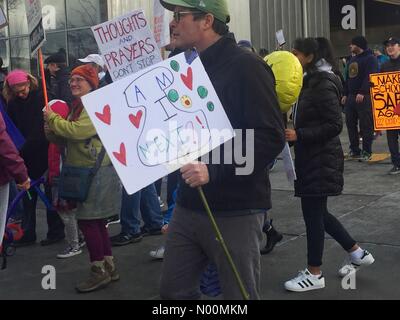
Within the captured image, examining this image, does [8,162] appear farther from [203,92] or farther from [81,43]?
[81,43]

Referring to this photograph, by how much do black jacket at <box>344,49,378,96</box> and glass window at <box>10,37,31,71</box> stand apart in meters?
8.28

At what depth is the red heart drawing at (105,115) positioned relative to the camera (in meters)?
2.62

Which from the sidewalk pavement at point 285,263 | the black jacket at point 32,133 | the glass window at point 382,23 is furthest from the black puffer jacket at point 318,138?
the glass window at point 382,23

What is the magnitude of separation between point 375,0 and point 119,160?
24.4m

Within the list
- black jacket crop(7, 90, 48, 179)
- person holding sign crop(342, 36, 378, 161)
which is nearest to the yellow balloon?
black jacket crop(7, 90, 48, 179)

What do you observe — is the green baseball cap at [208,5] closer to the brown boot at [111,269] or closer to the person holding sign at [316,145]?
the person holding sign at [316,145]

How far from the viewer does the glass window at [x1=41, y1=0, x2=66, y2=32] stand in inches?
560

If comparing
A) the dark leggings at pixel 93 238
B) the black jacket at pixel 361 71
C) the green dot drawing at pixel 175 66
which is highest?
the green dot drawing at pixel 175 66

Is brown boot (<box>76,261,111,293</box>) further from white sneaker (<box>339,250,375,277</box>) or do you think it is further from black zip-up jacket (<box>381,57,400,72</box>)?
black zip-up jacket (<box>381,57,400,72</box>)

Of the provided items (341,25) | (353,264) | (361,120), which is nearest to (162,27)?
(353,264)

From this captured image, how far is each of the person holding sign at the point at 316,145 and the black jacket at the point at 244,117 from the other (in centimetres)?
143
